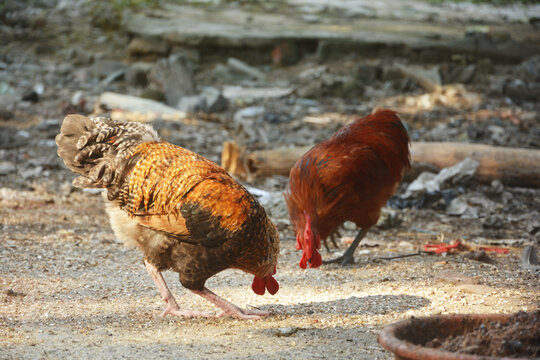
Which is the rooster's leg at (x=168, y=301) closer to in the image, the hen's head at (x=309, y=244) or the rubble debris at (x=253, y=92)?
the hen's head at (x=309, y=244)

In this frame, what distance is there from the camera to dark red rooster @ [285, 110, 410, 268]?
18.4 ft

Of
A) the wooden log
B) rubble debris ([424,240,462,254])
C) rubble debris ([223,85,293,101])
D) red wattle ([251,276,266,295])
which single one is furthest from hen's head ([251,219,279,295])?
rubble debris ([223,85,293,101])

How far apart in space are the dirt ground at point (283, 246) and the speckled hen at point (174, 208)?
424 millimetres

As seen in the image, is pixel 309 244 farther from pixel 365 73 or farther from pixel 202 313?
pixel 365 73

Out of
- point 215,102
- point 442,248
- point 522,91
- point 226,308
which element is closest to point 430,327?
point 226,308

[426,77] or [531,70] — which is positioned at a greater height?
[531,70]

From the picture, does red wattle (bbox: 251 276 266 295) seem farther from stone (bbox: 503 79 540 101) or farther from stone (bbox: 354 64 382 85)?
stone (bbox: 354 64 382 85)

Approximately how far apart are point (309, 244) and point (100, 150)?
1924mm

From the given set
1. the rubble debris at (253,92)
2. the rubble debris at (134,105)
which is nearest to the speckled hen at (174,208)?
the rubble debris at (134,105)

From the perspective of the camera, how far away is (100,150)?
489 cm

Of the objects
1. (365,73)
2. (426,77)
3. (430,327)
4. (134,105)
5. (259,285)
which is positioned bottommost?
(134,105)

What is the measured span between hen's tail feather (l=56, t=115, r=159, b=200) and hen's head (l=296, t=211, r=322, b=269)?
1.56 m

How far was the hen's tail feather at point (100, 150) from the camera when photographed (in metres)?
4.79

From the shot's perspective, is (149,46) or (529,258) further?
(149,46)
